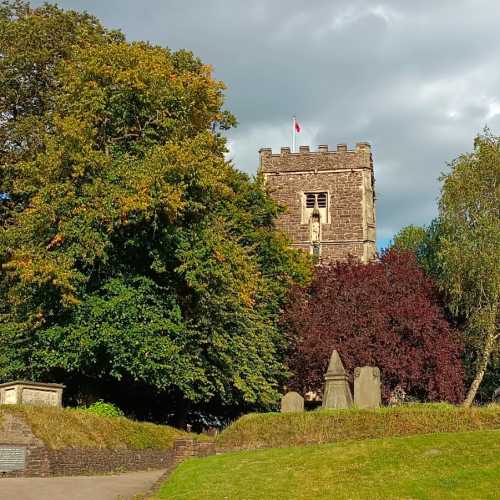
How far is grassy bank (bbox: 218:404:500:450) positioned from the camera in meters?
19.2

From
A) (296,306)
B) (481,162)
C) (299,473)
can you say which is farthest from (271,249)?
(299,473)

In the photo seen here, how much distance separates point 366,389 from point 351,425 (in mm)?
4227

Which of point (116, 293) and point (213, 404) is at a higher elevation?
point (116, 293)

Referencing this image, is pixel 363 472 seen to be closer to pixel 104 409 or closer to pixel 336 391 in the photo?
pixel 336 391

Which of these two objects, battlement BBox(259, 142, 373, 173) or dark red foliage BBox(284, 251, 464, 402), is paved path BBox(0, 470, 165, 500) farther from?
battlement BBox(259, 142, 373, 173)

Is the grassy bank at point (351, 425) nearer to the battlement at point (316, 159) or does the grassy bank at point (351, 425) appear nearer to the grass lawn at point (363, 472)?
the grass lawn at point (363, 472)

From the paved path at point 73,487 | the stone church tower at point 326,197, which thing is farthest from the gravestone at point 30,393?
the stone church tower at point 326,197

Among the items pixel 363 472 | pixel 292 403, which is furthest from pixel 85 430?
pixel 363 472

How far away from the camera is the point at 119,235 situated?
92.6 ft

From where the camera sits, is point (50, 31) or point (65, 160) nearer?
point (65, 160)

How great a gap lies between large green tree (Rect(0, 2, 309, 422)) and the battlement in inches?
1118

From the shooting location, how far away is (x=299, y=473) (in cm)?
1566

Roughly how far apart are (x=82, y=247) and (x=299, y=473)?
1344 centimetres

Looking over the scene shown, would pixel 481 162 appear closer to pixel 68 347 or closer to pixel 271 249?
pixel 271 249
